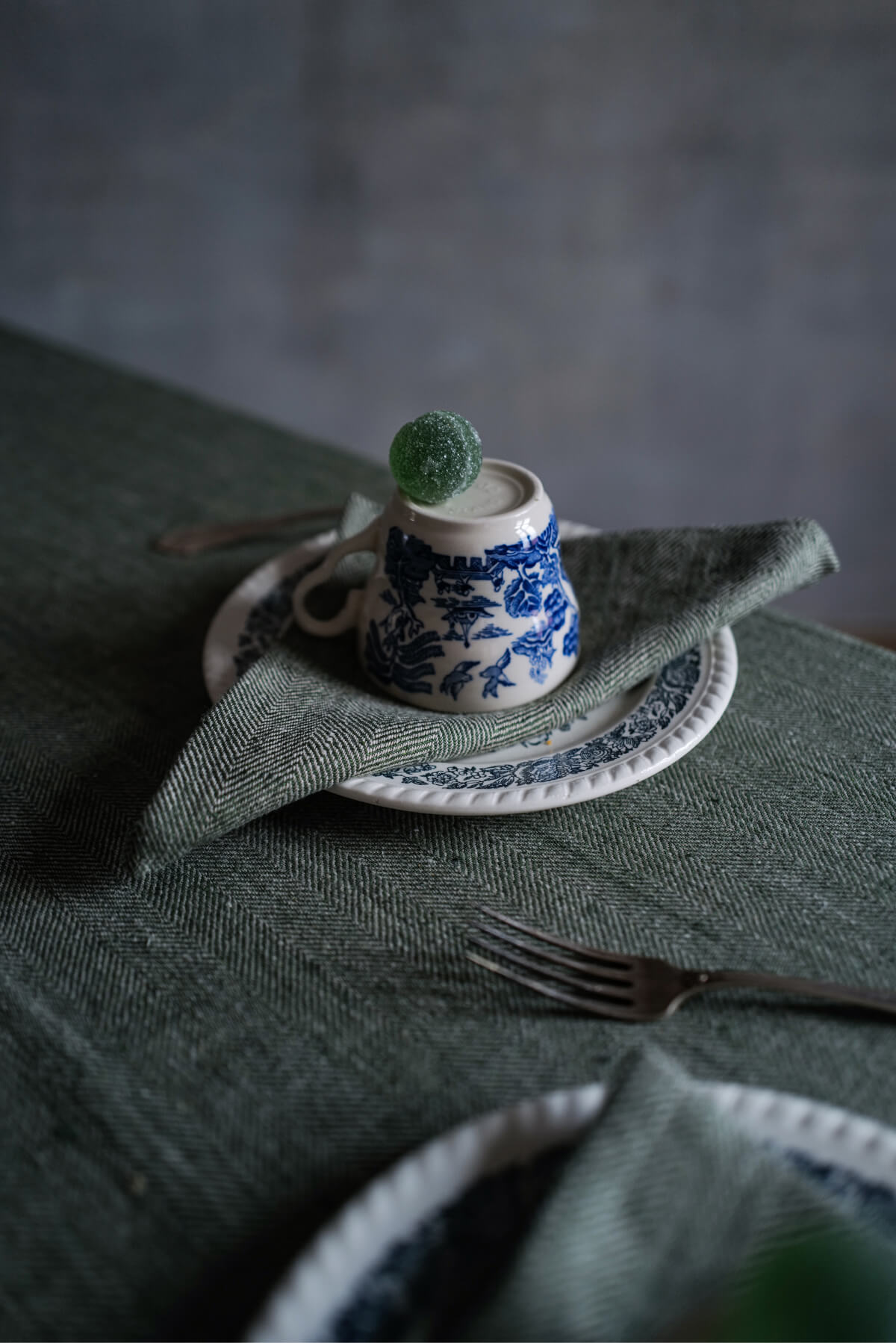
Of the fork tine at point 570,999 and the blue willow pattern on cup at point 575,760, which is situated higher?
the blue willow pattern on cup at point 575,760

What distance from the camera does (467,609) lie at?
518 mm

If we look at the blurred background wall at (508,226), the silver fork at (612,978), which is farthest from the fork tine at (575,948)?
the blurred background wall at (508,226)

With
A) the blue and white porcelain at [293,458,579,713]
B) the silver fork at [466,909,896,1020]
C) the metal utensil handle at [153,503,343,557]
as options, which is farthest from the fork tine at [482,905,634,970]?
the metal utensil handle at [153,503,343,557]

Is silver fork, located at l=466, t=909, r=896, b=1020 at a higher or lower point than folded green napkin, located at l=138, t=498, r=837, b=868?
lower

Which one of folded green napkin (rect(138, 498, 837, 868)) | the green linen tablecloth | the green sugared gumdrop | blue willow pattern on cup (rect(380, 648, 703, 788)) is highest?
the green sugared gumdrop

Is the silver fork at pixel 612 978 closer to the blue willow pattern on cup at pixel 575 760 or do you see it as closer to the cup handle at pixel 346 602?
the blue willow pattern on cup at pixel 575 760

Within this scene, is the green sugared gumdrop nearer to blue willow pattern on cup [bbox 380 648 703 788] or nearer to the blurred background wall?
blue willow pattern on cup [bbox 380 648 703 788]

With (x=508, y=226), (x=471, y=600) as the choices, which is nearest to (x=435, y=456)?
(x=471, y=600)

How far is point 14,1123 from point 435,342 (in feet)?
6.25

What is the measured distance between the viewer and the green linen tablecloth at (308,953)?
0.33m

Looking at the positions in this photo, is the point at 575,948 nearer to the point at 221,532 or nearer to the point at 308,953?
the point at 308,953

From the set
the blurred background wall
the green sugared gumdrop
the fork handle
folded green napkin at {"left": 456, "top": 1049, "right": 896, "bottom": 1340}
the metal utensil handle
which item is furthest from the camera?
the blurred background wall

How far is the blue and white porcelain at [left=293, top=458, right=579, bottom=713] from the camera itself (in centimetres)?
51

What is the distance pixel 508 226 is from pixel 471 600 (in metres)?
1.65
